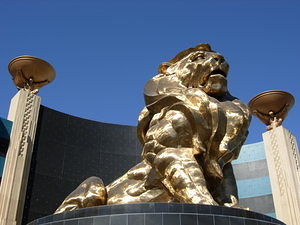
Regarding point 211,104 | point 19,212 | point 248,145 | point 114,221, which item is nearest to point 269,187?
point 248,145

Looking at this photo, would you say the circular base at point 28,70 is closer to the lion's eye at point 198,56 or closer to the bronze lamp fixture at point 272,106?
the lion's eye at point 198,56

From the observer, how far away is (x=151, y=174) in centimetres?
595

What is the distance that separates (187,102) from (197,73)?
84 centimetres

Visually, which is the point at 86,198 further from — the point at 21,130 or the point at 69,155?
the point at 69,155

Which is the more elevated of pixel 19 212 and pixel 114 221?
pixel 19 212

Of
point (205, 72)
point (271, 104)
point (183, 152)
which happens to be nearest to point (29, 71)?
point (205, 72)

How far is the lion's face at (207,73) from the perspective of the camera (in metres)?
6.65

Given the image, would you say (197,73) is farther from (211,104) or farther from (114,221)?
(114,221)

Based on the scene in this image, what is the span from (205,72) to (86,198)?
2936mm

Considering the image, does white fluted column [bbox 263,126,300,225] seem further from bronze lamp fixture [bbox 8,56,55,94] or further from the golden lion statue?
bronze lamp fixture [bbox 8,56,55,94]

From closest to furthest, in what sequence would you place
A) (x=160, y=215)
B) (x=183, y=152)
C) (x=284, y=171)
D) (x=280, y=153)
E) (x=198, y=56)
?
1. (x=160, y=215)
2. (x=183, y=152)
3. (x=198, y=56)
4. (x=284, y=171)
5. (x=280, y=153)

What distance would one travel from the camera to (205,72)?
6703mm

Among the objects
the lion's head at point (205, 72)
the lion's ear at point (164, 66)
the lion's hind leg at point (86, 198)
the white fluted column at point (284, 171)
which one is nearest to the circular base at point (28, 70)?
the lion's ear at point (164, 66)

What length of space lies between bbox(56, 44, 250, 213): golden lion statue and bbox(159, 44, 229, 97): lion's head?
0.03 metres
